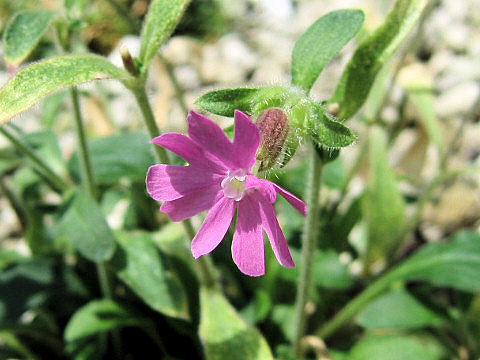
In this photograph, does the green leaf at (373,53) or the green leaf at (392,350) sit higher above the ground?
the green leaf at (373,53)

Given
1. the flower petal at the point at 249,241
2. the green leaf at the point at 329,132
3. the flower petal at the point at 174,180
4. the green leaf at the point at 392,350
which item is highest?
the green leaf at the point at 329,132

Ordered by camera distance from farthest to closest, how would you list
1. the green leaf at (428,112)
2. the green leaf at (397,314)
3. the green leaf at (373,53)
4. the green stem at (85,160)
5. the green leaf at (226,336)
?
the green leaf at (428,112), the green leaf at (397,314), the green stem at (85,160), the green leaf at (226,336), the green leaf at (373,53)

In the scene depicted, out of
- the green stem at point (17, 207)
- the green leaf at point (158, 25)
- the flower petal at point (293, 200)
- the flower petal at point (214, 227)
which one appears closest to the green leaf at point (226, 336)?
the flower petal at point (214, 227)

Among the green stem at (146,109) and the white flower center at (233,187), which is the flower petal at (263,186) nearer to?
the white flower center at (233,187)

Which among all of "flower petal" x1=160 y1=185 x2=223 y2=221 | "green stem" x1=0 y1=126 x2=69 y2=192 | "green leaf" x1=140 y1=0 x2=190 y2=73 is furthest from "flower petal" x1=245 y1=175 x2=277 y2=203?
"green stem" x1=0 y1=126 x2=69 y2=192

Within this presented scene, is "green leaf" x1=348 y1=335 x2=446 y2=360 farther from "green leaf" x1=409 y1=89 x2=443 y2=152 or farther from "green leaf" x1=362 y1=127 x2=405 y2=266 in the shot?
"green leaf" x1=409 y1=89 x2=443 y2=152

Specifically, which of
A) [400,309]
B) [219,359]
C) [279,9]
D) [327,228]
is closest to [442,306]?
[400,309]

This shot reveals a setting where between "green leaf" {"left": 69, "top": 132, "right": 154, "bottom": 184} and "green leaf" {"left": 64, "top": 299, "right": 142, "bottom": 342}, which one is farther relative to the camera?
"green leaf" {"left": 69, "top": 132, "right": 154, "bottom": 184}
